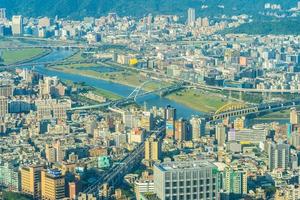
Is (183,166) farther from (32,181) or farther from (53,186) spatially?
(32,181)

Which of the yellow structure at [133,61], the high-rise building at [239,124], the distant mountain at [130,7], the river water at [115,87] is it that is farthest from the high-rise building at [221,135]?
the distant mountain at [130,7]

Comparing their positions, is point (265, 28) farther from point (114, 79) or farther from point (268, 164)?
point (268, 164)

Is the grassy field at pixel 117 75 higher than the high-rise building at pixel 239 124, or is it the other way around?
the grassy field at pixel 117 75

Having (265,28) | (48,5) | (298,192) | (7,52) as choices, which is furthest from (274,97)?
(48,5)

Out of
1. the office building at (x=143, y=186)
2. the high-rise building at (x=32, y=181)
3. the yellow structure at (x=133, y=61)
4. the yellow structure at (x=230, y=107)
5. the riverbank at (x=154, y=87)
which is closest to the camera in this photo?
the office building at (x=143, y=186)

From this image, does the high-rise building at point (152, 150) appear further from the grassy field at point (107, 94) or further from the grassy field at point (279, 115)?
the grassy field at point (107, 94)

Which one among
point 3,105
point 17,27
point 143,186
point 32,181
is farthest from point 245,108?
point 17,27
